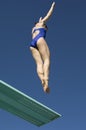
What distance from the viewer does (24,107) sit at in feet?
49.8

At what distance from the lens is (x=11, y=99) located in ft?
48.6

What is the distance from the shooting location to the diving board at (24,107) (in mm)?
14172

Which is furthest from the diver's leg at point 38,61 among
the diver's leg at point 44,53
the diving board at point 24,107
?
the diving board at point 24,107

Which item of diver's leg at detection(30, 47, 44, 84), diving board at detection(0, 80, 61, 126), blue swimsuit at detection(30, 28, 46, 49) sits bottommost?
diving board at detection(0, 80, 61, 126)

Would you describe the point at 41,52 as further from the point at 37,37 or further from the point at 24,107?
the point at 24,107

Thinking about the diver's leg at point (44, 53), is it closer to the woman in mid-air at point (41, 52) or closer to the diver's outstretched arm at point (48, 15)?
the woman in mid-air at point (41, 52)

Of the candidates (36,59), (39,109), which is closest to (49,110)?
(39,109)

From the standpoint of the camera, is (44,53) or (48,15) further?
(48,15)

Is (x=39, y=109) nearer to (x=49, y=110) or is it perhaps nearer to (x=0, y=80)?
(x=49, y=110)

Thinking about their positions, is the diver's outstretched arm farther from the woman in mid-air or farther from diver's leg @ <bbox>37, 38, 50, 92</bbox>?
diver's leg @ <bbox>37, 38, 50, 92</bbox>

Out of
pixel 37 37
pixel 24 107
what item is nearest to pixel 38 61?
pixel 37 37

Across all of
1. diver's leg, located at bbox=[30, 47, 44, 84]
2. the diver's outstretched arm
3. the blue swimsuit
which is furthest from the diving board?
the diver's outstretched arm

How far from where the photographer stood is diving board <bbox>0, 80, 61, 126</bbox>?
46.5 feet

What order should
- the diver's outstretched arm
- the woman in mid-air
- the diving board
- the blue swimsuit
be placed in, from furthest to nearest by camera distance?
1. the diving board
2. the diver's outstretched arm
3. the blue swimsuit
4. the woman in mid-air
